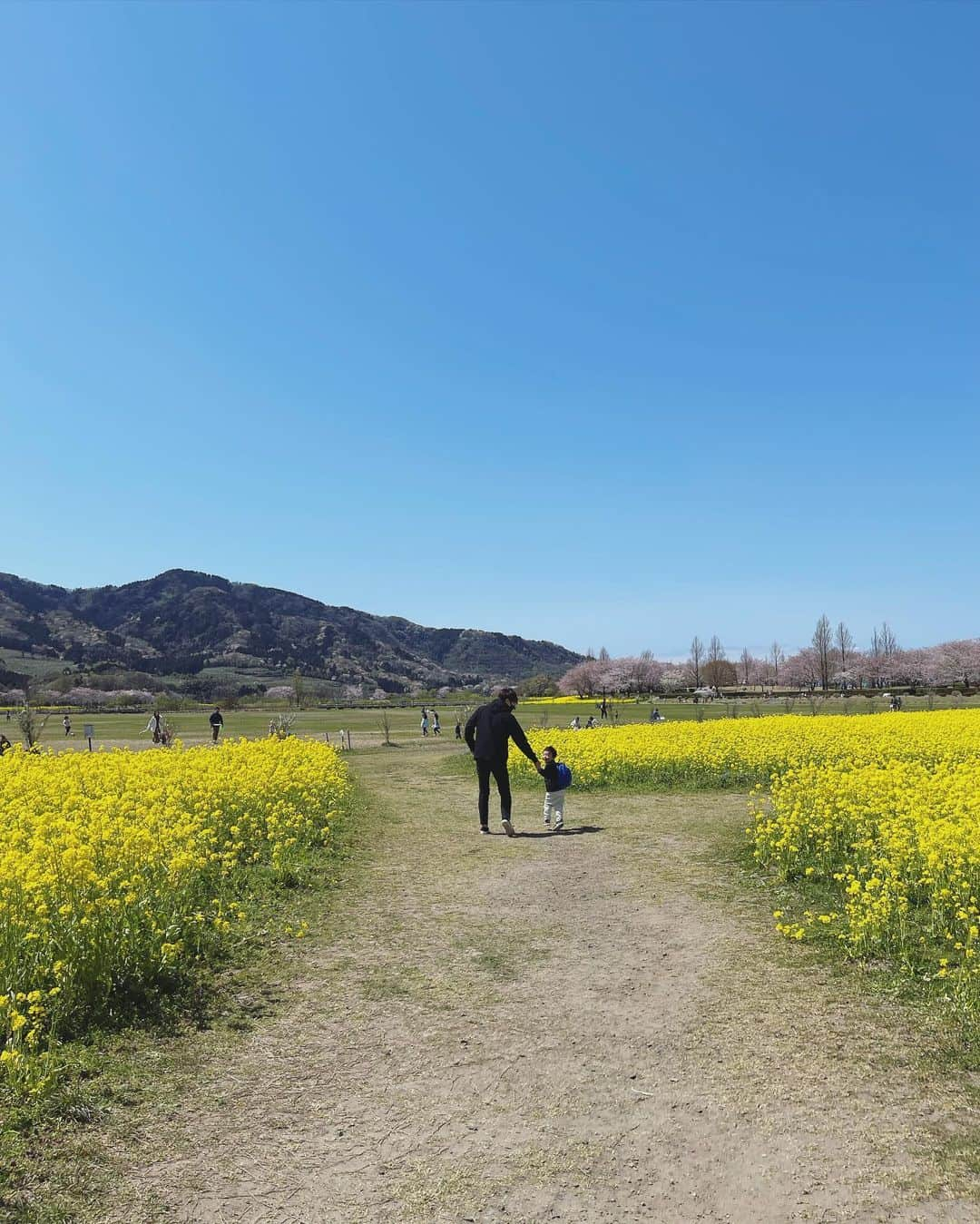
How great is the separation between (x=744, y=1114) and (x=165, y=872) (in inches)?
213

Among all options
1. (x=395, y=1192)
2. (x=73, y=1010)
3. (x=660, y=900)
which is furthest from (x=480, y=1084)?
(x=660, y=900)

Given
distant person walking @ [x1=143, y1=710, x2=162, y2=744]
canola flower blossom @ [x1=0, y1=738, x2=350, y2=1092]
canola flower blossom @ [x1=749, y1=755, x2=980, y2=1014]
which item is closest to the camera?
canola flower blossom @ [x1=0, y1=738, x2=350, y2=1092]

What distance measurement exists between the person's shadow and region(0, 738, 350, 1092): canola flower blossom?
290cm

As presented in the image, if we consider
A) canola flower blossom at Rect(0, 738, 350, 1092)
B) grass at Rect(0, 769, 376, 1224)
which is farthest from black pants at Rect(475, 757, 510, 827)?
grass at Rect(0, 769, 376, 1224)

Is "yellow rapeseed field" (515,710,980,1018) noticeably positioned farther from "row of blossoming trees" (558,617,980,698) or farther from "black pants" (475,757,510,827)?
"row of blossoming trees" (558,617,980,698)

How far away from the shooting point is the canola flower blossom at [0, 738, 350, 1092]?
5500 millimetres

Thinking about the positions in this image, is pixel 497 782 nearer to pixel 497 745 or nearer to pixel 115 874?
pixel 497 745

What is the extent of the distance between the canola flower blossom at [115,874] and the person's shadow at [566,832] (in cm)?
290

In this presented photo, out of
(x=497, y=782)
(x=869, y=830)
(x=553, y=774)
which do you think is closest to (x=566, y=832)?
(x=553, y=774)

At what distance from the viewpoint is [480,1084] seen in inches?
185

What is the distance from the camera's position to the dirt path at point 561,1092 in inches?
143

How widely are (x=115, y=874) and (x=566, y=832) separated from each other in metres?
7.39

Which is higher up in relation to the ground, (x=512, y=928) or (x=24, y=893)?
(x=24, y=893)

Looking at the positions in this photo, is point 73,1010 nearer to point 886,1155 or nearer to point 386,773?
point 886,1155
